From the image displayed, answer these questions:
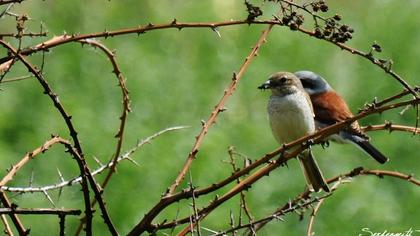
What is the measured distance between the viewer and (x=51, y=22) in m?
8.09

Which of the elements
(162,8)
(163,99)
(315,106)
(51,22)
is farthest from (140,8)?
(315,106)

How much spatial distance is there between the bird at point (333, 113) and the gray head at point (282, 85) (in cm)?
60

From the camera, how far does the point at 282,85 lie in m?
4.60

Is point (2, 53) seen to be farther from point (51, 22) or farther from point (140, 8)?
point (140, 8)

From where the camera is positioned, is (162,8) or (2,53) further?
A: (162,8)

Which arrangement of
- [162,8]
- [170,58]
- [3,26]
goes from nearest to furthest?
[170,58], [162,8], [3,26]

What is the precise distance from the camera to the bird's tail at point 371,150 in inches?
212

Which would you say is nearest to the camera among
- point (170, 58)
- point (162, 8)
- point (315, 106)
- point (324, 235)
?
point (315, 106)

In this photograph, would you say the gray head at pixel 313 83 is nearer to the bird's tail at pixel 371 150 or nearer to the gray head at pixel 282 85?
the bird's tail at pixel 371 150

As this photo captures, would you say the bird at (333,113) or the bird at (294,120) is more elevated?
the bird at (333,113)

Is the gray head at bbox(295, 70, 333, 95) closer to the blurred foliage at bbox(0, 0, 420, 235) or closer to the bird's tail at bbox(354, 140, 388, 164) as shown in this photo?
the bird's tail at bbox(354, 140, 388, 164)

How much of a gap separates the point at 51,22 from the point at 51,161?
209 centimetres

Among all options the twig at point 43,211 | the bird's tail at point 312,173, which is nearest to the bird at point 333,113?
the bird's tail at point 312,173

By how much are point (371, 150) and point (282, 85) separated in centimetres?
105
